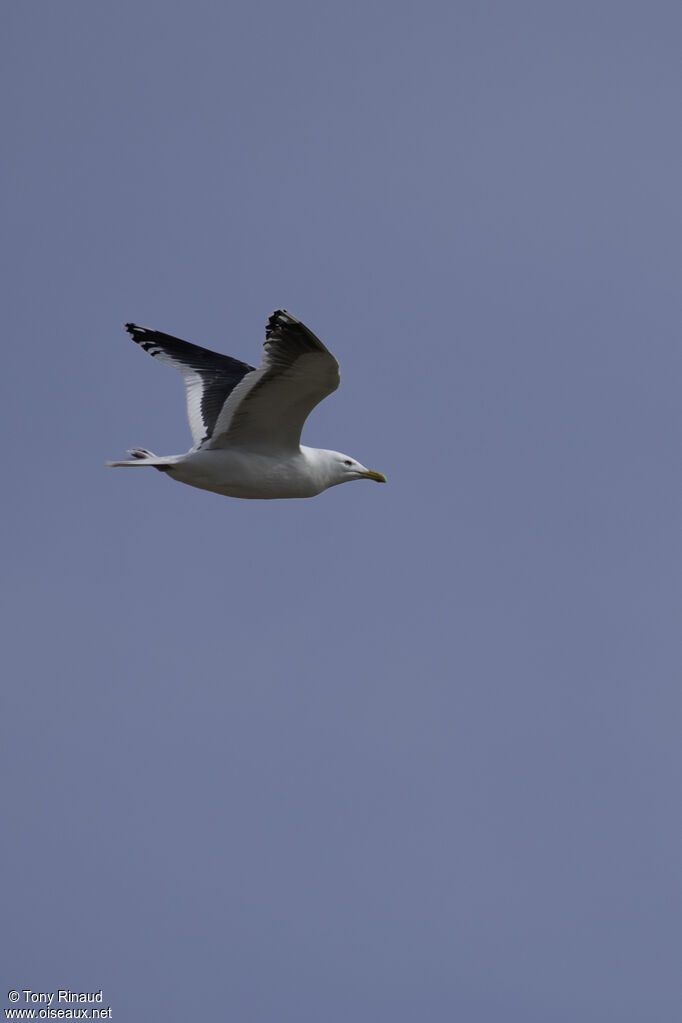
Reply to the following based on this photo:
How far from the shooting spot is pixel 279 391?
11.4m

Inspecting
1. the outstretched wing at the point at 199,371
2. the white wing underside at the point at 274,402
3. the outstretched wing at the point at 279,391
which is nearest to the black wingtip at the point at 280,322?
the outstretched wing at the point at 279,391

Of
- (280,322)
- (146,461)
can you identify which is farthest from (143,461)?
(280,322)

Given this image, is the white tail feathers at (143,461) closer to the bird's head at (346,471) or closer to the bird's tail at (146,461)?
the bird's tail at (146,461)

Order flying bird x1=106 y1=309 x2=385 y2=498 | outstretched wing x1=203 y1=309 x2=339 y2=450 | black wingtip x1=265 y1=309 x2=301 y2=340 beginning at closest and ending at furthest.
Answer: black wingtip x1=265 y1=309 x2=301 y2=340 < outstretched wing x1=203 y1=309 x2=339 y2=450 < flying bird x1=106 y1=309 x2=385 y2=498

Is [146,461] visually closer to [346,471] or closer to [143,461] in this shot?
[143,461]

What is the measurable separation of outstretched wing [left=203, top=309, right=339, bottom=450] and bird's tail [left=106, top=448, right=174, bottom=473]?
44 cm

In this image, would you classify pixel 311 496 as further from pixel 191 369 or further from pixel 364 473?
pixel 191 369

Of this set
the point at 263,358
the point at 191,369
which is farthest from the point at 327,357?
the point at 191,369

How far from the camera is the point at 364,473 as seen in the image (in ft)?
42.6

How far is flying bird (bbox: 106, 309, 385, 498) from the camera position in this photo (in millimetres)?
11016

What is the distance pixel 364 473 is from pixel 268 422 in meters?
1.44

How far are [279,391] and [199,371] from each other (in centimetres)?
232

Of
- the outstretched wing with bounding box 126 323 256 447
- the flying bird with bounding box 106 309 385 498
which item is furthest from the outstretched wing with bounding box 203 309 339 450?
the outstretched wing with bounding box 126 323 256 447

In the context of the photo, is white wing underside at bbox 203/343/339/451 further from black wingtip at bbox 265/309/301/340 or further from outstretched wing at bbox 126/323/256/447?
outstretched wing at bbox 126/323/256/447
